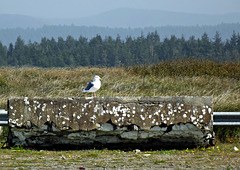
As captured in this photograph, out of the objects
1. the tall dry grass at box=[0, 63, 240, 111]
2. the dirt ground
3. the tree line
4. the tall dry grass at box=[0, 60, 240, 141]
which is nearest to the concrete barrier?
the dirt ground

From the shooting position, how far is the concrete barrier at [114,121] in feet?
27.7

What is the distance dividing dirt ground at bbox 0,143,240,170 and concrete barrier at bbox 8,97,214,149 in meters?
0.25

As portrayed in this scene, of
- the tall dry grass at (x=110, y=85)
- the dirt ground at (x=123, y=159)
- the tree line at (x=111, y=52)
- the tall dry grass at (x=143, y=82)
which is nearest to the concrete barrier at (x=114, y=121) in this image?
the dirt ground at (x=123, y=159)

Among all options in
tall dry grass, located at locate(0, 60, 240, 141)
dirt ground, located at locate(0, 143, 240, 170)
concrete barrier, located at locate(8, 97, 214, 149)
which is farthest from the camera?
tall dry grass, located at locate(0, 60, 240, 141)

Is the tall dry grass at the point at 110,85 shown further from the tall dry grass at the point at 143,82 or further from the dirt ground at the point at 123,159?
the dirt ground at the point at 123,159

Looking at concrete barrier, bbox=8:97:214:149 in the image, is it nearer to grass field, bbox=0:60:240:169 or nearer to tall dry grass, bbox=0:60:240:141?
grass field, bbox=0:60:240:169

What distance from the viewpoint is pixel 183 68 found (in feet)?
73.1

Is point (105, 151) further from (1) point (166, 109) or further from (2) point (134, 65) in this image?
(2) point (134, 65)

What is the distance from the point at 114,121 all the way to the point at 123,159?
3.59ft

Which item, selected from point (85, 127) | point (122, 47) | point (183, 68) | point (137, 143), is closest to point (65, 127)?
point (85, 127)

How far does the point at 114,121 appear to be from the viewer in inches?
332

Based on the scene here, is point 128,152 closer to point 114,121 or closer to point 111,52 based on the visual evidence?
point 114,121

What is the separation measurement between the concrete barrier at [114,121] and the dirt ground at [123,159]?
0.25m

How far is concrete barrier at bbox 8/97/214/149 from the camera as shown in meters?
8.45
